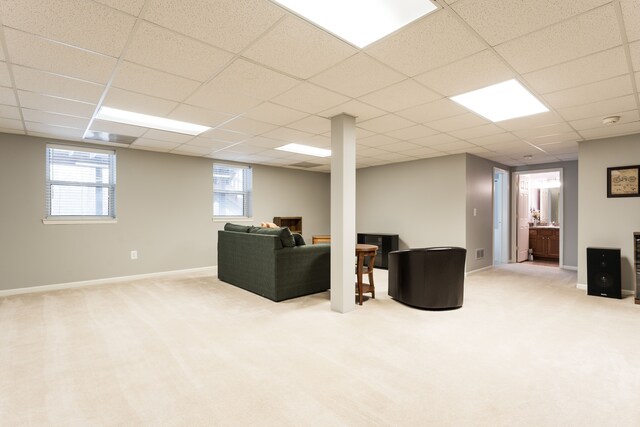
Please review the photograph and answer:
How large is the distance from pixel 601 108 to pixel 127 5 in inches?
180

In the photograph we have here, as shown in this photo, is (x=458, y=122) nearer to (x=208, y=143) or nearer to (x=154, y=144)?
(x=208, y=143)

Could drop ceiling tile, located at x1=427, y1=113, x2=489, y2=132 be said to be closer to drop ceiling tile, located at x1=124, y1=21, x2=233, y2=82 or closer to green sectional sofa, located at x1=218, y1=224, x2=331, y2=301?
green sectional sofa, located at x1=218, y1=224, x2=331, y2=301

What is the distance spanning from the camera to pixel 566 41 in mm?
2180

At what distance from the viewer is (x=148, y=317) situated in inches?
140

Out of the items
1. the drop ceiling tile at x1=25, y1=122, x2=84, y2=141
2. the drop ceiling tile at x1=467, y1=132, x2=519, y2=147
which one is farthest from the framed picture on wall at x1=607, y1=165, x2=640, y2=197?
the drop ceiling tile at x1=25, y1=122, x2=84, y2=141

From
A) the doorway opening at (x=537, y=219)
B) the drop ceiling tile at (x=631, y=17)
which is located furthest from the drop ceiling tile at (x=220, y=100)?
the doorway opening at (x=537, y=219)

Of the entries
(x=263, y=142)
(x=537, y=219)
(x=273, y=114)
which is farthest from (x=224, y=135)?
(x=537, y=219)

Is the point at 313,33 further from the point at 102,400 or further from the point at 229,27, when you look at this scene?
the point at 102,400

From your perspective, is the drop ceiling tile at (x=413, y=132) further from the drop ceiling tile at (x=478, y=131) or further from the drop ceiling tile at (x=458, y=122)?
the drop ceiling tile at (x=478, y=131)

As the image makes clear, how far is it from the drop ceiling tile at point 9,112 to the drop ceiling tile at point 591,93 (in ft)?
18.9

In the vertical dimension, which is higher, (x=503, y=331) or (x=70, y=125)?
(x=70, y=125)

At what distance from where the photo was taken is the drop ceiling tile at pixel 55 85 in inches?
107

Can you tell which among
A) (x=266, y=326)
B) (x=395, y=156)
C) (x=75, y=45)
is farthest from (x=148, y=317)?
(x=395, y=156)

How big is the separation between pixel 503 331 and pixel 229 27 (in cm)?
352
